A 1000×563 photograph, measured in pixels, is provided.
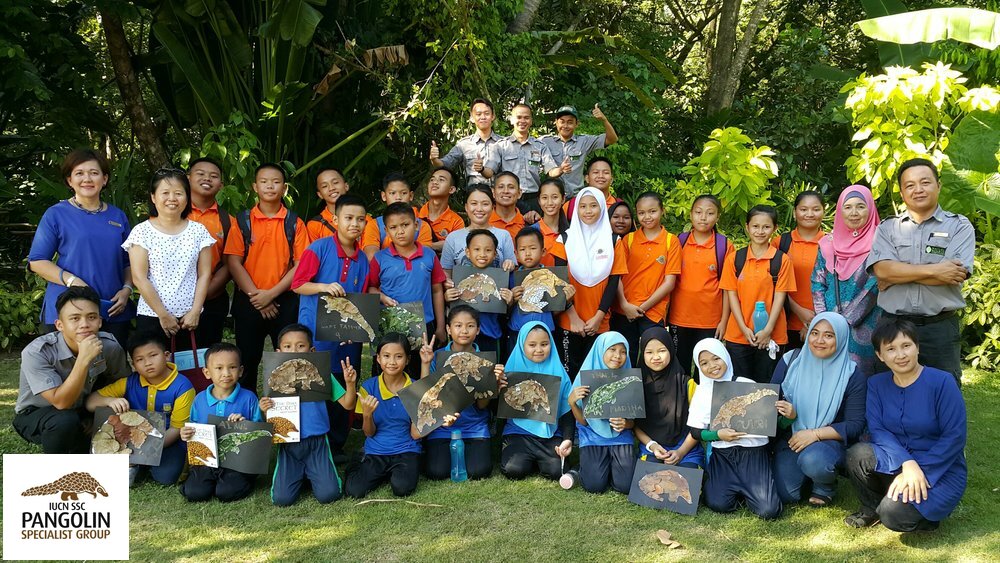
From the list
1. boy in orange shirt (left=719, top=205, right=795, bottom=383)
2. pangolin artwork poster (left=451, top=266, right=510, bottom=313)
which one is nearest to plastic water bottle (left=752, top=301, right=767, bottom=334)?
boy in orange shirt (left=719, top=205, right=795, bottom=383)

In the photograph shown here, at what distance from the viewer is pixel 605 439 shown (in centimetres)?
432

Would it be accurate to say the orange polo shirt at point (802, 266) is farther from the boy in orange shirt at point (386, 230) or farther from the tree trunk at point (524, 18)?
Answer: the tree trunk at point (524, 18)

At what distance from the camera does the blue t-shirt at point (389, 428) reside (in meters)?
4.31

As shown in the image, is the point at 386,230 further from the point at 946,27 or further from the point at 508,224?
Result: the point at 946,27

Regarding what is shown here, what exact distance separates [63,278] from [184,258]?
2.09 feet

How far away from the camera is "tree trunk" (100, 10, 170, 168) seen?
8102 mm

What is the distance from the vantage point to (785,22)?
12.8 metres

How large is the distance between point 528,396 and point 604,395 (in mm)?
450

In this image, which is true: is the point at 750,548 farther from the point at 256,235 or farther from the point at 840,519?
the point at 256,235

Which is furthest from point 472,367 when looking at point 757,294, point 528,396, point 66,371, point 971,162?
point 971,162

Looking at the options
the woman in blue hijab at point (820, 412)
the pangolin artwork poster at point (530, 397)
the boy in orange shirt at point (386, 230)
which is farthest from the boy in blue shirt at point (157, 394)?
the woman in blue hijab at point (820, 412)

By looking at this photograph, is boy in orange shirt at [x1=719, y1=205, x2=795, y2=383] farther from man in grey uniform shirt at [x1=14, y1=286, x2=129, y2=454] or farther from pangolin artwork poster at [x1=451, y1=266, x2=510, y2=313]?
man in grey uniform shirt at [x1=14, y1=286, x2=129, y2=454]

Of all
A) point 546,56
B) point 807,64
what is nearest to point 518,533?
point 546,56

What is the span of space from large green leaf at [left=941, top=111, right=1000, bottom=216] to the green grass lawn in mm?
3225
